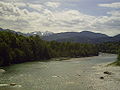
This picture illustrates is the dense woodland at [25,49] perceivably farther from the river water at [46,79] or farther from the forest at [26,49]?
the river water at [46,79]

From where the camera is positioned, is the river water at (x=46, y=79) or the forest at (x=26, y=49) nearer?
the river water at (x=46, y=79)

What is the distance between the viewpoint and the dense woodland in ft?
307

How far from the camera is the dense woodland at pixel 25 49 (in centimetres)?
9367

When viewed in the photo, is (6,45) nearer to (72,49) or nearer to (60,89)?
(60,89)

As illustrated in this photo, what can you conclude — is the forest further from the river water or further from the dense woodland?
the river water

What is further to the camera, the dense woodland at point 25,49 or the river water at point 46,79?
the dense woodland at point 25,49

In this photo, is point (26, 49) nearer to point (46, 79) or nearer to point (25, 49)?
point (25, 49)

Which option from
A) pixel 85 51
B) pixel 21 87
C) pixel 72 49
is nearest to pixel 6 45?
pixel 21 87

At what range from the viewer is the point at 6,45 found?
308ft

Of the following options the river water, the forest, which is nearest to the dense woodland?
the forest

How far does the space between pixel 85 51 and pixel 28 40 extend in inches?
3168

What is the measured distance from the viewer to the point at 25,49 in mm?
116188

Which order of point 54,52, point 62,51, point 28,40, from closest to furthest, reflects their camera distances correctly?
point 28,40, point 54,52, point 62,51

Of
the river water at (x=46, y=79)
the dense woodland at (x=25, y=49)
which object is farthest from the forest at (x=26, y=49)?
the river water at (x=46, y=79)
